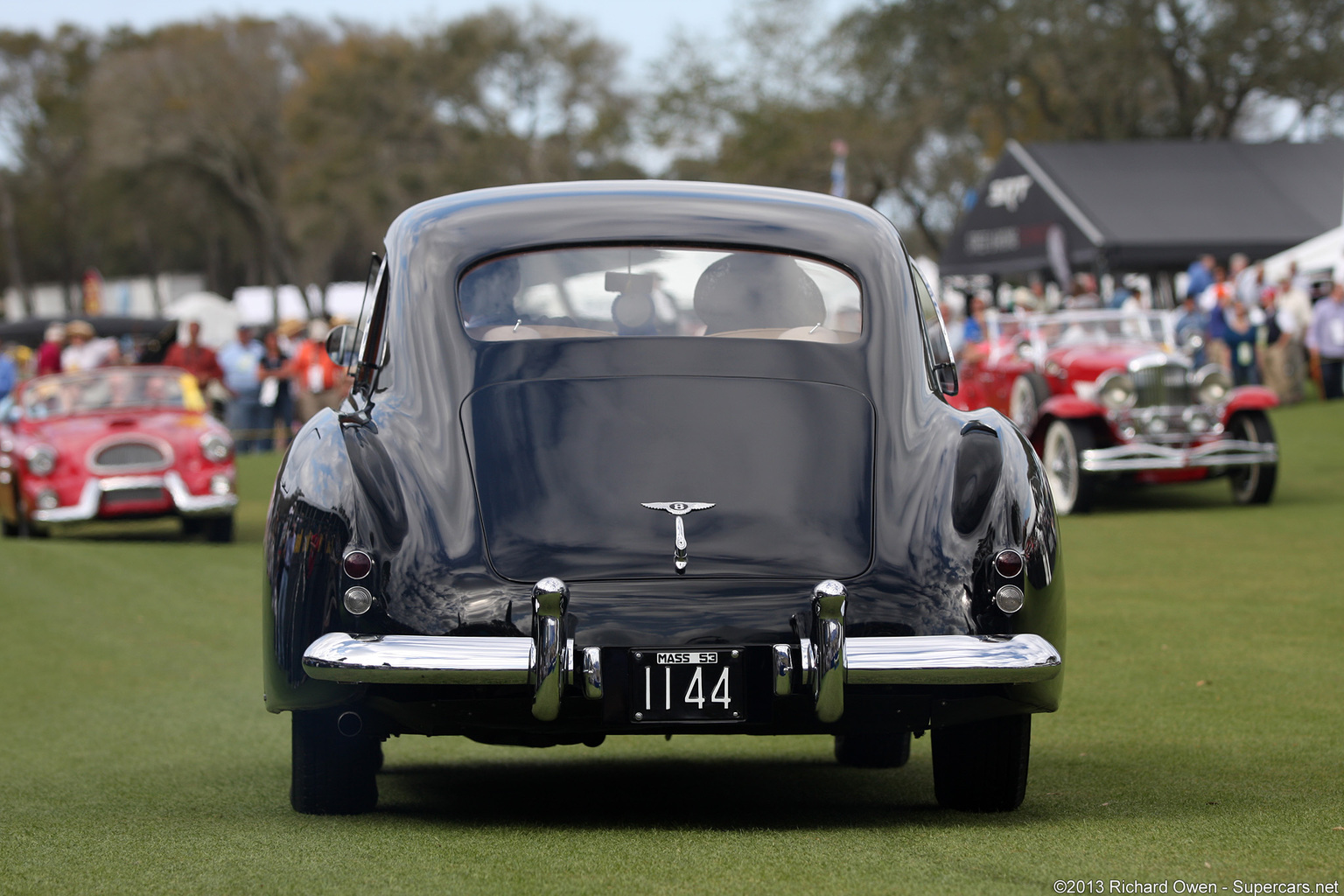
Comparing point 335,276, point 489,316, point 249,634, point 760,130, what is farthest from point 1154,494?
point 335,276

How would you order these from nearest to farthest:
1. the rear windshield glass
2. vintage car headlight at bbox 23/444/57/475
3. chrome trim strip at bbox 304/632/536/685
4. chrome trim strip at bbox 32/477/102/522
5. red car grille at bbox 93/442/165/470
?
chrome trim strip at bbox 304/632/536/685 < the rear windshield glass < chrome trim strip at bbox 32/477/102/522 < vintage car headlight at bbox 23/444/57/475 < red car grille at bbox 93/442/165/470

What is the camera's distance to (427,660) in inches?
150

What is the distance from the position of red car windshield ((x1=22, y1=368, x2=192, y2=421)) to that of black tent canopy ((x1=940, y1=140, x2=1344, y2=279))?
1904cm

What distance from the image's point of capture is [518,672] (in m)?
3.77

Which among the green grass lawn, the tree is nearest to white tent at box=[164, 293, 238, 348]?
the tree

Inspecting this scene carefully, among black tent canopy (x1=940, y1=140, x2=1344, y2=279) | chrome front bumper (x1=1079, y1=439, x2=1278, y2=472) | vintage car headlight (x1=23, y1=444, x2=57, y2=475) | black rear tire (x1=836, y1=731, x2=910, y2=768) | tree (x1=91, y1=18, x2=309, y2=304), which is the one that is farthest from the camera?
tree (x1=91, y1=18, x2=309, y2=304)

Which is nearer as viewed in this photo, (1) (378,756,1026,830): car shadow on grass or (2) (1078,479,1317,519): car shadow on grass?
(1) (378,756,1026,830): car shadow on grass

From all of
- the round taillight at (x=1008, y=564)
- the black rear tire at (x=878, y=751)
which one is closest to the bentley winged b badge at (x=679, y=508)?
the round taillight at (x=1008, y=564)

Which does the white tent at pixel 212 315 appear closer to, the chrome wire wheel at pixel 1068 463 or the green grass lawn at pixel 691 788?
the chrome wire wheel at pixel 1068 463

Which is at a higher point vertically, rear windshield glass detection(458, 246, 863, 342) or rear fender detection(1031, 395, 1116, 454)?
rear windshield glass detection(458, 246, 863, 342)

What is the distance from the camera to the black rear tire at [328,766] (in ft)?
14.2

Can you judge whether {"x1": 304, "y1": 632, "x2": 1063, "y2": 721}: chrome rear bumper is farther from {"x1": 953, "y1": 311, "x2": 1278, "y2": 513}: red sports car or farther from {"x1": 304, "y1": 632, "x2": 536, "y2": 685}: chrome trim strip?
{"x1": 953, "y1": 311, "x2": 1278, "y2": 513}: red sports car

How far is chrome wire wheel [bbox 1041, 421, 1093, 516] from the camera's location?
50.2ft

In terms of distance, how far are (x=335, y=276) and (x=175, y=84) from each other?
2195 cm
